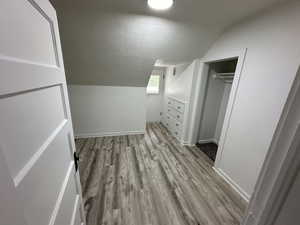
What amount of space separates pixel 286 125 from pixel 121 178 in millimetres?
2058

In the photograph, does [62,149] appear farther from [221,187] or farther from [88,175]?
[221,187]

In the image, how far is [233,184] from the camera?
1888mm

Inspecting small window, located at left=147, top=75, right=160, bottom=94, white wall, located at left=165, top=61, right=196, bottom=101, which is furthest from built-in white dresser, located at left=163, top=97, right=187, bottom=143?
small window, located at left=147, top=75, right=160, bottom=94

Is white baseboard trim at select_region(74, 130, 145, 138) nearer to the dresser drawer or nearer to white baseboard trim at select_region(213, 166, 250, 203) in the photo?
the dresser drawer

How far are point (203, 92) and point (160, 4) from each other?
1829 millimetres

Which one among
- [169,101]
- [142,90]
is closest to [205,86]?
[169,101]

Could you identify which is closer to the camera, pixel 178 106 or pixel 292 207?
pixel 292 207

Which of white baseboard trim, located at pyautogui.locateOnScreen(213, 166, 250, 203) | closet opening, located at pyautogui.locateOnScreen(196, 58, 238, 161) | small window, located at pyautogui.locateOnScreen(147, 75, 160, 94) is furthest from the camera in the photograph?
small window, located at pyautogui.locateOnScreen(147, 75, 160, 94)

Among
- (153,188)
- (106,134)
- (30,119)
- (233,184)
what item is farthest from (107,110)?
(233,184)

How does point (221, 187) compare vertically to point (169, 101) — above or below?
below

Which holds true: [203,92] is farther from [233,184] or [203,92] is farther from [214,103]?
[233,184]

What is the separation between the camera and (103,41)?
201 centimetres

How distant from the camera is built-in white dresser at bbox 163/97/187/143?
3018 millimetres

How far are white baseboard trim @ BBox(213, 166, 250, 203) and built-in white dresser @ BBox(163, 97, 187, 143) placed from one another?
1.07 m
